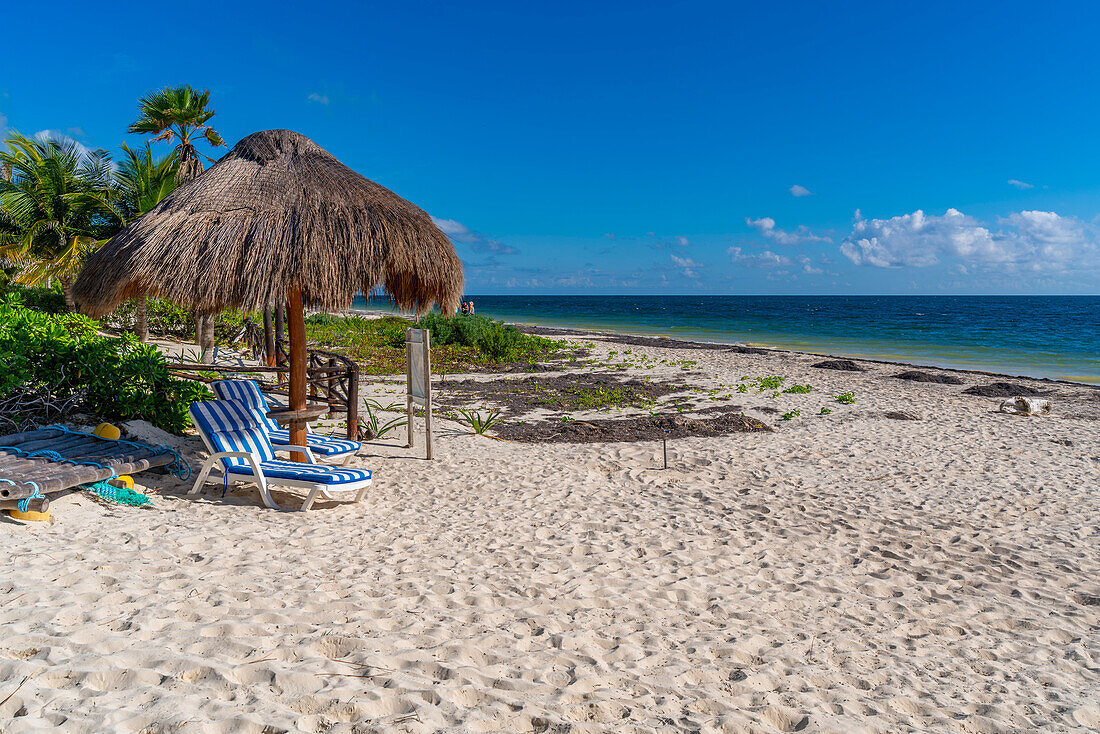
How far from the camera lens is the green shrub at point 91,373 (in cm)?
585

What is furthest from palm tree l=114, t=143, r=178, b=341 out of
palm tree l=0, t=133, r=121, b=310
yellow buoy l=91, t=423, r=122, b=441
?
yellow buoy l=91, t=423, r=122, b=441

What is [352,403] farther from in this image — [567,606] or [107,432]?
[567,606]

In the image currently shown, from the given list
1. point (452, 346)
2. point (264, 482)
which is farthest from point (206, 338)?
point (264, 482)

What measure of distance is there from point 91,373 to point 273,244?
2802 millimetres

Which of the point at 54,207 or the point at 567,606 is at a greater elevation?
the point at 54,207

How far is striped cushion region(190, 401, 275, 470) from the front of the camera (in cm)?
522

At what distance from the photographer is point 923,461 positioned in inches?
294

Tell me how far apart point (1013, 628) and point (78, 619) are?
5.03 metres

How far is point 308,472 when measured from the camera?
201 inches

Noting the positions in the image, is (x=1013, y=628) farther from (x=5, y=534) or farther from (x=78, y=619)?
(x=5, y=534)

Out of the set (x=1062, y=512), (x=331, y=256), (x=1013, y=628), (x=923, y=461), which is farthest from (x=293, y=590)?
(x=923, y=461)

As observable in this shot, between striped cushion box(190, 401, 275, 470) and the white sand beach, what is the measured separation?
41 cm

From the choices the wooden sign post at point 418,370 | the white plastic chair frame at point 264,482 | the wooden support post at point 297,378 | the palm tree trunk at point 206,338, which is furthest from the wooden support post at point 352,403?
the palm tree trunk at point 206,338

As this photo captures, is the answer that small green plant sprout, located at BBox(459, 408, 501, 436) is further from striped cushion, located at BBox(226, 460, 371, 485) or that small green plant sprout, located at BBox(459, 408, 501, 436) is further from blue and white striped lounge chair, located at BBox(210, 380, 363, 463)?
striped cushion, located at BBox(226, 460, 371, 485)
